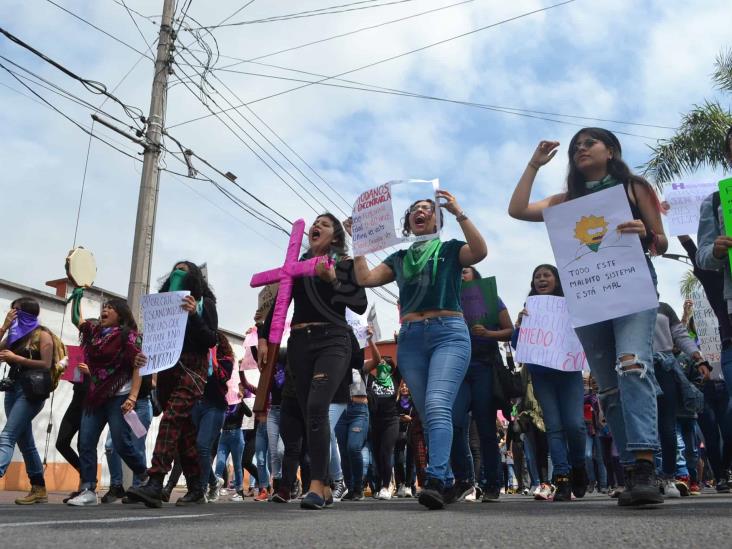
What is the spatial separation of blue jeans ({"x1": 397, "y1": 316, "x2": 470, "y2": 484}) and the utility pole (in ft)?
25.9

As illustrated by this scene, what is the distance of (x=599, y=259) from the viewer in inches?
163

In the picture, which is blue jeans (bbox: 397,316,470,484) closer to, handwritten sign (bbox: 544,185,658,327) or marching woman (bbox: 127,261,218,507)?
handwritten sign (bbox: 544,185,658,327)

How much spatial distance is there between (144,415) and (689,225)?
190 inches

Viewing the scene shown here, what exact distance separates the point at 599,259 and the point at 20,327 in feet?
17.0

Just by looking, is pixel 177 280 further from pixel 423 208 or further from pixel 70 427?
pixel 70 427

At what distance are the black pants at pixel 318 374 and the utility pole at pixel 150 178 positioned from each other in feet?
24.0

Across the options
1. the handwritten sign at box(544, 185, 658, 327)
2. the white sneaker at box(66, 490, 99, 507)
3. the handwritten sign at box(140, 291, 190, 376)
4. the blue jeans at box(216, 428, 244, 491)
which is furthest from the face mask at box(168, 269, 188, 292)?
the blue jeans at box(216, 428, 244, 491)

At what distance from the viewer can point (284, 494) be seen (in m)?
5.93

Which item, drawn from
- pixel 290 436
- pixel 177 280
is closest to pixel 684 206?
pixel 290 436

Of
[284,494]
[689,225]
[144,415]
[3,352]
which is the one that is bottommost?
[284,494]

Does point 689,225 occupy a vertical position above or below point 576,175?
above

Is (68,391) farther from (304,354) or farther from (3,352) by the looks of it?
(304,354)

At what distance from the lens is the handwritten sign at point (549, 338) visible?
613 centimetres

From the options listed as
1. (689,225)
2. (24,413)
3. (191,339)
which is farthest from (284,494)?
(689,225)
